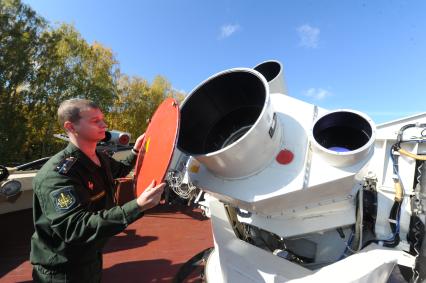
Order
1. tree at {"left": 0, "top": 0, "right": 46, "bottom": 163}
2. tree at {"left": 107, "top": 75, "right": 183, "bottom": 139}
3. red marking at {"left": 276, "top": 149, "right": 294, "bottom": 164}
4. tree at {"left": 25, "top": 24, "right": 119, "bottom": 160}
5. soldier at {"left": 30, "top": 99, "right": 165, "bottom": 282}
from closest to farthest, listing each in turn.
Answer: soldier at {"left": 30, "top": 99, "right": 165, "bottom": 282}, red marking at {"left": 276, "top": 149, "right": 294, "bottom": 164}, tree at {"left": 0, "top": 0, "right": 46, "bottom": 163}, tree at {"left": 25, "top": 24, "right": 119, "bottom": 160}, tree at {"left": 107, "top": 75, "right": 183, "bottom": 139}

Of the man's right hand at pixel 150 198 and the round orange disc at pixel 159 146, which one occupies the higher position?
the round orange disc at pixel 159 146

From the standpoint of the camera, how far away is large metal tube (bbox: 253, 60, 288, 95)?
323 cm

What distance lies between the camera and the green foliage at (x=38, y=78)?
55.5ft

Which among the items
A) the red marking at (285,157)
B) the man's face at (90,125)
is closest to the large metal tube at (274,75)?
the red marking at (285,157)

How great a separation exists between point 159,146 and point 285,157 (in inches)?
34.5

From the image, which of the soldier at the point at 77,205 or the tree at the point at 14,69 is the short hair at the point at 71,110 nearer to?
the soldier at the point at 77,205

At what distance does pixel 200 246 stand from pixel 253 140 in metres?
3.58

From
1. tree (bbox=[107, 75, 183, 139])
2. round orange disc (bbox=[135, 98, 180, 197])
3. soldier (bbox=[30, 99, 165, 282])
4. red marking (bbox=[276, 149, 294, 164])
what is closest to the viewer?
soldier (bbox=[30, 99, 165, 282])

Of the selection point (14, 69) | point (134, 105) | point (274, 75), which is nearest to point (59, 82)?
point (14, 69)

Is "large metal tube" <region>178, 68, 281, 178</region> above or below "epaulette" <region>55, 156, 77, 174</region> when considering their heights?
above

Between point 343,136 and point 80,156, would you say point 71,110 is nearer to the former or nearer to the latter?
point 80,156

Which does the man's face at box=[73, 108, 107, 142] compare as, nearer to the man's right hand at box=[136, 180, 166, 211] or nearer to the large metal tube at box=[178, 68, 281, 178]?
the large metal tube at box=[178, 68, 281, 178]

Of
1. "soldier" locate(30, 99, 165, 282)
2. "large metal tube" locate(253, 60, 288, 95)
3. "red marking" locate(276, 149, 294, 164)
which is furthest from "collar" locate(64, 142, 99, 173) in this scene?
"large metal tube" locate(253, 60, 288, 95)

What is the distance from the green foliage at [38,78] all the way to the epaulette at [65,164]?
1685 cm
